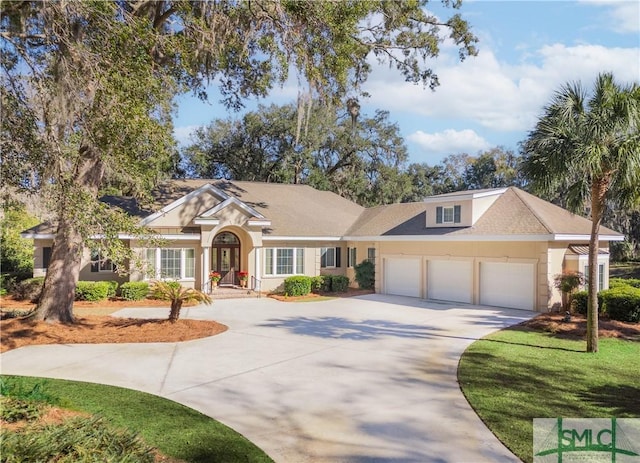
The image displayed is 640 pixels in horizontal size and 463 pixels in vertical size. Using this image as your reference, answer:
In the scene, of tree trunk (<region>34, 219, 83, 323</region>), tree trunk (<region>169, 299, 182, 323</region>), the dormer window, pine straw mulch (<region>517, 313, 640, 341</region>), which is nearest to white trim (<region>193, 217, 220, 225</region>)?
tree trunk (<region>34, 219, 83, 323</region>)

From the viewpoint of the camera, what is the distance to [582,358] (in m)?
10.6

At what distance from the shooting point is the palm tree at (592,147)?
32.7ft

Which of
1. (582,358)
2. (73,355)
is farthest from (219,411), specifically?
(582,358)

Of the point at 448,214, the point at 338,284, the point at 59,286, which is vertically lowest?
the point at 338,284

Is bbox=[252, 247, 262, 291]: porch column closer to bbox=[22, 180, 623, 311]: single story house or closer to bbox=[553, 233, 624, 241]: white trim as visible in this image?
bbox=[22, 180, 623, 311]: single story house

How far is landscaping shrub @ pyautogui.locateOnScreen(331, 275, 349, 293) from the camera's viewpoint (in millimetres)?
24375

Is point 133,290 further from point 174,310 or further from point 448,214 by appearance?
point 448,214

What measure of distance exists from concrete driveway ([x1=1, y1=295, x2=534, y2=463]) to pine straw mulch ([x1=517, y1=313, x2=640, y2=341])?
91 centimetres

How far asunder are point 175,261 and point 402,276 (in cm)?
1097

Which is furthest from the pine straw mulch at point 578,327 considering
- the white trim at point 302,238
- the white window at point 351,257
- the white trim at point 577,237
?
the white window at point 351,257

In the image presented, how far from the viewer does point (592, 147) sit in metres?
9.95

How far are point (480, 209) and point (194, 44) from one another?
13.7m

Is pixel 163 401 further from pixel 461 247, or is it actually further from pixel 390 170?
pixel 390 170

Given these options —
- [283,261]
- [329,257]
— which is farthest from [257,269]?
[329,257]
